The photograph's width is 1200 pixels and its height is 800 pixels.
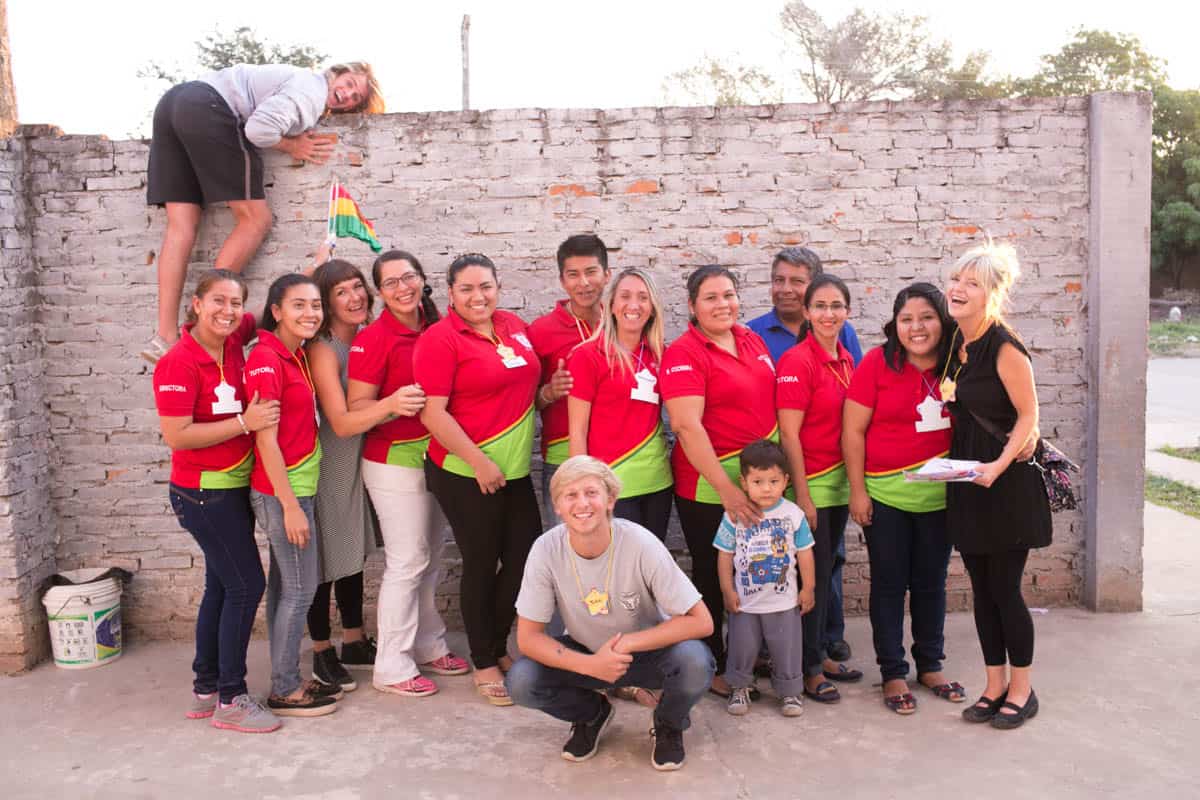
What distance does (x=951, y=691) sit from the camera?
4.18m

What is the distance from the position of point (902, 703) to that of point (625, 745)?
1117mm

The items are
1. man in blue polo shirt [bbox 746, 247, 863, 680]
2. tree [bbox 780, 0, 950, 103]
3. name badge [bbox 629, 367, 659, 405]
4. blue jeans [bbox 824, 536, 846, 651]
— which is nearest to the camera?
name badge [bbox 629, 367, 659, 405]

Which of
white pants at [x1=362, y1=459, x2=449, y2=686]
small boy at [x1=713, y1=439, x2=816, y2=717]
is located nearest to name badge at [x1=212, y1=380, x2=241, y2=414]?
white pants at [x1=362, y1=459, x2=449, y2=686]

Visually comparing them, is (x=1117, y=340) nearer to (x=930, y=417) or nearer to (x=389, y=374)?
(x=930, y=417)

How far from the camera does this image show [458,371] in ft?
13.6

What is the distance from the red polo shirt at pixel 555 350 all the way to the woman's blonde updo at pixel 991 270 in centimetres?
153

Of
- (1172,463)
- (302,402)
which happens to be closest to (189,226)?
(302,402)

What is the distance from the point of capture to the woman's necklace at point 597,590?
360 centimetres

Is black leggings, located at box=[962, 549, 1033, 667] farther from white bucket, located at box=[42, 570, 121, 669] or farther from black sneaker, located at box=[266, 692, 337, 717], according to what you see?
white bucket, located at box=[42, 570, 121, 669]

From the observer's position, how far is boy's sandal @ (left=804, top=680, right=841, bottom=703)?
420 cm

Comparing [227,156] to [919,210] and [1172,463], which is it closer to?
[919,210]

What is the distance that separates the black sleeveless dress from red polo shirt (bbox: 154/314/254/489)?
2.75 metres

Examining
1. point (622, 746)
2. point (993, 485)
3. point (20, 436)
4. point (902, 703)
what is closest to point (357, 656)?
point (622, 746)

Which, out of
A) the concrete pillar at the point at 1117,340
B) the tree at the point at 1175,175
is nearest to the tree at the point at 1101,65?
the tree at the point at 1175,175
